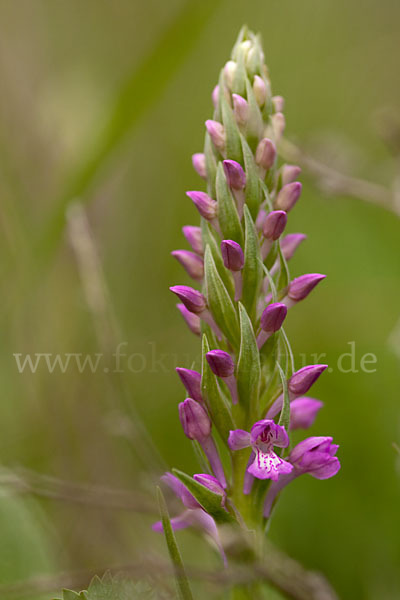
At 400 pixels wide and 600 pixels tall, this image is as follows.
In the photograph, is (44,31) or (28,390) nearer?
(28,390)

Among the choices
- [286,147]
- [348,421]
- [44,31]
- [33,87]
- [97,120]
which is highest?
[44,31]

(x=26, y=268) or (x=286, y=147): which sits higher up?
(x=286, y=147)

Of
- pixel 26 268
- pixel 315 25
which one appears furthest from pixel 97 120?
pixel 315 25

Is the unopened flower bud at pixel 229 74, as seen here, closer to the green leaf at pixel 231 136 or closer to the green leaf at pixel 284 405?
the green leaf at pixel 231 136

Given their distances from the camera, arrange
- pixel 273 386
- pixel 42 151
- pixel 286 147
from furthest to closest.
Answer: pixel 42 151 < pixel 286 147 < pixel 273 386

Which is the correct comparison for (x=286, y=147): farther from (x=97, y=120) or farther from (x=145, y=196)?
(x=145, y=196)

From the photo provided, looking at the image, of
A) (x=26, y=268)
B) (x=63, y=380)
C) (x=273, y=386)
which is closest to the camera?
(x=273, y=386)

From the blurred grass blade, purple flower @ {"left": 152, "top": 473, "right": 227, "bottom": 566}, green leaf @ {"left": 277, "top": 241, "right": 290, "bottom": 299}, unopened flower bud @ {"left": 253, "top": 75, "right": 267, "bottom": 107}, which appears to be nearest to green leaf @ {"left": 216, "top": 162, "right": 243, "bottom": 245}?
green leaf @ {"left": 277, "top": 241, "right": 290, "bottom": 299}

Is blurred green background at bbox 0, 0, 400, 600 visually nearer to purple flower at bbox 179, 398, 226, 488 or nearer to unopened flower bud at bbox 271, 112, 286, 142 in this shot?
purple flower at bbox 179, 398, 226, 488
